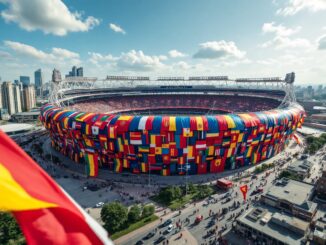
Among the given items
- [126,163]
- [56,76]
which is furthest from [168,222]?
[56,76]

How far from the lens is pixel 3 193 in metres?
6.12

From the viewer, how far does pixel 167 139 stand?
42688 millimetres

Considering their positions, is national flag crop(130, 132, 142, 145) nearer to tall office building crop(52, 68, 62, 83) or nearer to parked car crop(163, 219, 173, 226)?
parked car crop(163, 219, 173, 226)

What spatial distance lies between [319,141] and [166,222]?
58.5 m

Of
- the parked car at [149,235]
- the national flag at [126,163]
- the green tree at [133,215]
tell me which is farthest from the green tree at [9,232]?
the national flag at [126,163]

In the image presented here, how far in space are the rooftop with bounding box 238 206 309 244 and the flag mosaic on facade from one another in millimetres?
16843

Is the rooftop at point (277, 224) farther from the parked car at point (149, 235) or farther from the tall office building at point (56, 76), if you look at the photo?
the tall office building at point (56, 76)

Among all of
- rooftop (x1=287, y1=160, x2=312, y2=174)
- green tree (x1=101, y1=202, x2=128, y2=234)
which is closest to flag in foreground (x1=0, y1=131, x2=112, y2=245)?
green tree (x1=101, y1=202, x2=128, y2=234)

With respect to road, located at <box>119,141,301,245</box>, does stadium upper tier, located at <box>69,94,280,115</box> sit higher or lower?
higher

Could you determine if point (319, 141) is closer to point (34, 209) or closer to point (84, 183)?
point (84, 183)

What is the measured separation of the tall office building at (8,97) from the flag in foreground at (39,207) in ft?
464

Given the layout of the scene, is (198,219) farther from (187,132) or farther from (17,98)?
(17,98)

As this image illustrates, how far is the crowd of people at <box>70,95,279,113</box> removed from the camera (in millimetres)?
85319

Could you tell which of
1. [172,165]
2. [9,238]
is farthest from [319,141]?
[9,238]
